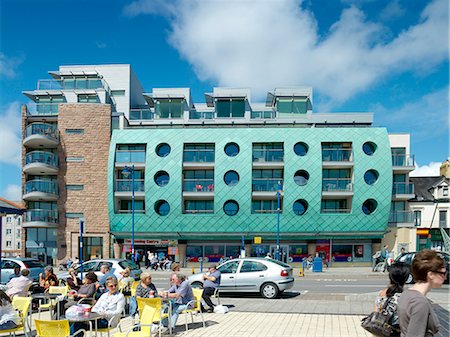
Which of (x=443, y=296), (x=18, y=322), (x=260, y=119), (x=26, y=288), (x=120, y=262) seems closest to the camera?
→ (x=18, y=322)

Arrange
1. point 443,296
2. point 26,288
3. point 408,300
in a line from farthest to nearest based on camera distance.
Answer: point 443,296, point 26,288, point 408,300

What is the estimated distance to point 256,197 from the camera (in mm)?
37094

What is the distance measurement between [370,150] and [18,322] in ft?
115

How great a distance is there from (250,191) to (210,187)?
3.73 metres

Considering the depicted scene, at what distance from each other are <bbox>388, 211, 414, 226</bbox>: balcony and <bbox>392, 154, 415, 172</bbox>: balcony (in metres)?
4.04

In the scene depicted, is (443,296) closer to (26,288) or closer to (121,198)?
(26,288)

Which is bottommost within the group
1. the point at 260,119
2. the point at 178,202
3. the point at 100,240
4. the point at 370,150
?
the point at 100,240

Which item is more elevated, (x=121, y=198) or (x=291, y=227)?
(x=121, y=198)

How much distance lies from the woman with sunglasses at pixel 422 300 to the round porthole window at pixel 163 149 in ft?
117

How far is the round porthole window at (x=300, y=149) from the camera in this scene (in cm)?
3750

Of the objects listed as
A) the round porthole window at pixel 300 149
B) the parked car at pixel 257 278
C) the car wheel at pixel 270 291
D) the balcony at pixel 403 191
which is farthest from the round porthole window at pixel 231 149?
the car wheel at pixel 270 291

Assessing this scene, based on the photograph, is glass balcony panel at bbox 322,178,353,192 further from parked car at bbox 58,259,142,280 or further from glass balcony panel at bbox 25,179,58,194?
glass balcony panel at bbox 25,179,58,194

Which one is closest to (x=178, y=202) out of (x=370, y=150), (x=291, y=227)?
(x=291, y=227)

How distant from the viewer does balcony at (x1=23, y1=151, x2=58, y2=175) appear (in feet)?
124
